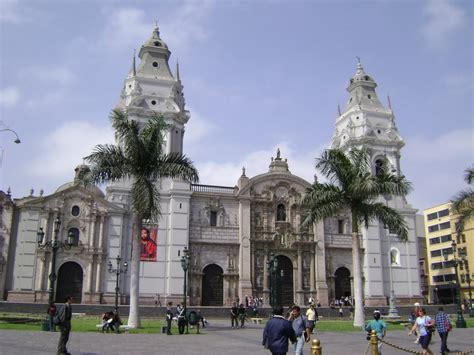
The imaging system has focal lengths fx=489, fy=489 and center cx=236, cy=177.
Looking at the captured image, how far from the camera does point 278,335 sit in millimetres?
8891

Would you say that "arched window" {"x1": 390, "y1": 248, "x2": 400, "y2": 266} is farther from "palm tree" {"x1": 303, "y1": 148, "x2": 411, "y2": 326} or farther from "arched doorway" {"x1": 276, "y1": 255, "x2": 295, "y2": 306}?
"palm tree" {"x1": 303, "y1": 148, "x2": 411, "y2": 326}

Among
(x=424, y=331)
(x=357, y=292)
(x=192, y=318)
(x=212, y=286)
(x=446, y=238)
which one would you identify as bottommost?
(x=192, y=318)

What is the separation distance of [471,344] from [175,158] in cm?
1514

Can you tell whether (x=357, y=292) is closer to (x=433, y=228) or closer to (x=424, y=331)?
(x=424, y=331)

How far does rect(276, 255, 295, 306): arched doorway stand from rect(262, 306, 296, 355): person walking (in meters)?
33.8

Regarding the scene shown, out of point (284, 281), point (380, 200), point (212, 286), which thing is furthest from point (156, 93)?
point (380, 200)

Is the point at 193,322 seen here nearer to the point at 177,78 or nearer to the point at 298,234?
the point at 298,234

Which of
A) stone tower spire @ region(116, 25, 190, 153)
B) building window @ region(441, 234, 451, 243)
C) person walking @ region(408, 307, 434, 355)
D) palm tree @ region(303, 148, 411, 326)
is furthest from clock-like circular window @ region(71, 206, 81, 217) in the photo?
building window @ region(441, 234, 451, 243)

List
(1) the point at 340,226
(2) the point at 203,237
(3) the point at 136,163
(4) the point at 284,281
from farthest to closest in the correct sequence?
1. (1) the point at 340,226
2. (4) the point at 284,281
3. (2) the point at 203,237
4. (3) the point at 136,163

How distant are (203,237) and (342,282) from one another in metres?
13.7

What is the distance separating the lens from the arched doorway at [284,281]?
42.9 metres

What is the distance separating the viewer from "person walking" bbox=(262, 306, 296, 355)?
884 centimetres

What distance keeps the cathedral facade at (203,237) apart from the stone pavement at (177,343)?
19097 millimetres

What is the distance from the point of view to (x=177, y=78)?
46.7m
